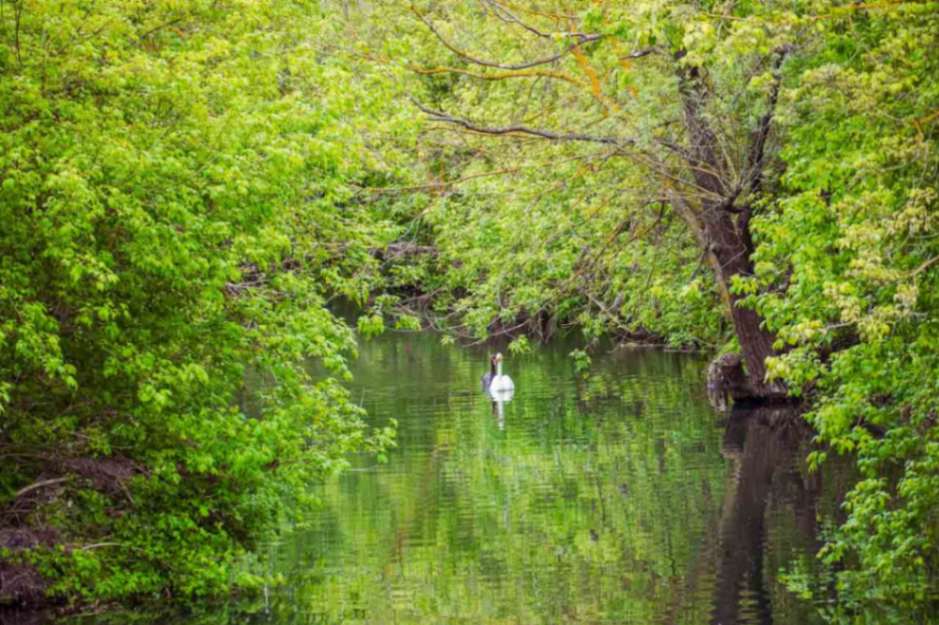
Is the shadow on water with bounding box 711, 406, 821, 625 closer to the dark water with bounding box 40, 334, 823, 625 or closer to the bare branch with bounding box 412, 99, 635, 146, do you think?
the dark water with bounding box 40, 334, 823, 625

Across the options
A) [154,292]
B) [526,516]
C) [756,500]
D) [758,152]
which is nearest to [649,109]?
[758,152]

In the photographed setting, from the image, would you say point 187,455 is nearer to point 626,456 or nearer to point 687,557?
point 687,557

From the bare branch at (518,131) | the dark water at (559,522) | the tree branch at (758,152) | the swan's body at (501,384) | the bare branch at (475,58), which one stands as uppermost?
the bare branch at (475,58)

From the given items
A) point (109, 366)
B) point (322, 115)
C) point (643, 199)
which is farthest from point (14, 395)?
point (643, 199)

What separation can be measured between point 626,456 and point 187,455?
11389 millimetres

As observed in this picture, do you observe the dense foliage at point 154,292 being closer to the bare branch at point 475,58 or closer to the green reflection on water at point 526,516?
the green reflection on water at point 526,516

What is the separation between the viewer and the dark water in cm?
1553

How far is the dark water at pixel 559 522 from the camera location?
51.0 feet

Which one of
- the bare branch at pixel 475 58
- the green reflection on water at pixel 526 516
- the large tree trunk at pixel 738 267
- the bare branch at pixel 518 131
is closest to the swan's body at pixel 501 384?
the green reflection on water at pixel 526 516

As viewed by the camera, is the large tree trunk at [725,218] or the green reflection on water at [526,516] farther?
the large tree trunk at [725,218]

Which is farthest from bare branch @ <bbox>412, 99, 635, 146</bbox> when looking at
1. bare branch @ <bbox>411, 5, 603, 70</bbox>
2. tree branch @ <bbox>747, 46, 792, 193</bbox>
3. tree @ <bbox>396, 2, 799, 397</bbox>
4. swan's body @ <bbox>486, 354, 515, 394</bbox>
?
swan's body @ <bbox>486, 354, 515, 394</bbox>

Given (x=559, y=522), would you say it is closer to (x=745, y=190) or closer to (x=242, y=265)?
(x=242, y=265)

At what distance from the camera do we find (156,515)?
51.6ft

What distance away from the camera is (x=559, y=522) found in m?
19.9
